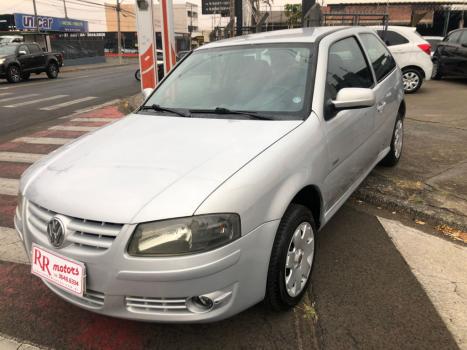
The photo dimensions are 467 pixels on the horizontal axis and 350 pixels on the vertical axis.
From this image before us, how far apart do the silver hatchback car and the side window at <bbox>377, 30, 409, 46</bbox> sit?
8.59 metres

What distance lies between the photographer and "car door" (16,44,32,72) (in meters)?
19.1

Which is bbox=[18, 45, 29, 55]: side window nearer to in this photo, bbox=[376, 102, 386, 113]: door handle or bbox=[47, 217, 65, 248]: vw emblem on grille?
bbox=[376, 102, 386, 113]: door handle

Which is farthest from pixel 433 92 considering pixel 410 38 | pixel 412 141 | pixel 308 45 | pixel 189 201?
pixel 189 201

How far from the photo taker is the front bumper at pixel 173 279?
2.07 metres

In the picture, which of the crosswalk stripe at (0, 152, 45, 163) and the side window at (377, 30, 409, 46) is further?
the side window at (377, 30, 409, 46)

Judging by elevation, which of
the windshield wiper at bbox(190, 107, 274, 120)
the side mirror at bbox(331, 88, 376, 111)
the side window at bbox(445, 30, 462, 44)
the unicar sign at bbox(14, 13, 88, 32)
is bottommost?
the windshield wiper at bbox(190, 107, 274, 120)

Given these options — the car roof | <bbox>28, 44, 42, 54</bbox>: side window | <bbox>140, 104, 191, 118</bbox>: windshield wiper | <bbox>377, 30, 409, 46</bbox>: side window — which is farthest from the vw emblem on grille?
<bbox>28, 44, 42, 54</bbox>: side window

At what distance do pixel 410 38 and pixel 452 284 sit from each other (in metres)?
9.82

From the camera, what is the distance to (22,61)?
1923 cm

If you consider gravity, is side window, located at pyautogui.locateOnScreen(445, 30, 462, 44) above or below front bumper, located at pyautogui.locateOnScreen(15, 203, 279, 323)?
above

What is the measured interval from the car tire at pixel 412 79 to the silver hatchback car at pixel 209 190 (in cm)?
858

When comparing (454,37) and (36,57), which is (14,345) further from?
(36,57)

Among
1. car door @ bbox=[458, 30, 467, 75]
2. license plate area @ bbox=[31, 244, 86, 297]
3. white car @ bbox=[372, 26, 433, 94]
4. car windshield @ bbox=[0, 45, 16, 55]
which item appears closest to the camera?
license plate area @ bbox=[31, 244, 86, 297]

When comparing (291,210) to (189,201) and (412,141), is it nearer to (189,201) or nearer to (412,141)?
(189,201)
